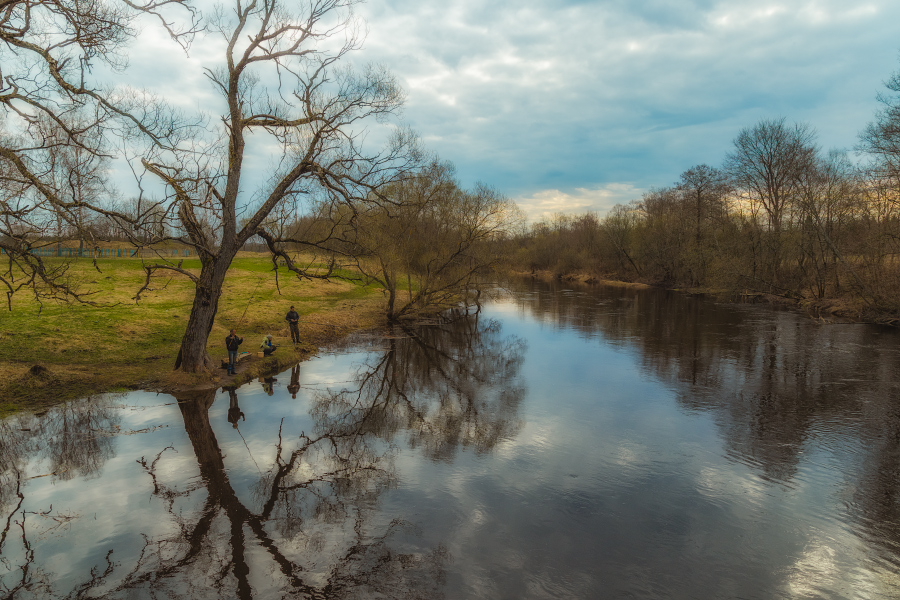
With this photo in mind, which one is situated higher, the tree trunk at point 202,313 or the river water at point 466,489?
the tree trunk at point 202,313

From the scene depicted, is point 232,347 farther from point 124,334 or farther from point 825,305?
point 825,305

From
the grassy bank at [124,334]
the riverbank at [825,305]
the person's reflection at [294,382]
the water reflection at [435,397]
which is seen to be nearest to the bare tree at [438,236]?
the grassy bank at [124,334]

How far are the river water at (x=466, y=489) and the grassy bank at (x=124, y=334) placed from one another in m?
1.72

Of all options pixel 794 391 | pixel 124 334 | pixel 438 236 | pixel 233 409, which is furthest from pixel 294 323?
pixel 794 391

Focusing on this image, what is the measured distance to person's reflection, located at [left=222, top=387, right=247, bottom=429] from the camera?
46.3ft

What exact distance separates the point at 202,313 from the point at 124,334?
7.95 m

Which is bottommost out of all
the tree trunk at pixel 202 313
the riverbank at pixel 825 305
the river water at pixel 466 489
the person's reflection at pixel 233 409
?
the river water at pixel 466 489

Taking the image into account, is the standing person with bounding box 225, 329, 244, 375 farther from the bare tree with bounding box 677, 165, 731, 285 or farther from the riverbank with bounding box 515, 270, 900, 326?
the bare tree with bounding box 677, 165, 731, 285

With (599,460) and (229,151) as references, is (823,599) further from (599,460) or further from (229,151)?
(229,151)

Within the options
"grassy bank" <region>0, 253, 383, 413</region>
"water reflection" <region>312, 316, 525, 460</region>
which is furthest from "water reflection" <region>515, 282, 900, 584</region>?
"grassy bank" <region>0, 253, 383, 413</region>

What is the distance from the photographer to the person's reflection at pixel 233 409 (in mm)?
14104

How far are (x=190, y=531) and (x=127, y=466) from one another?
3743 mm

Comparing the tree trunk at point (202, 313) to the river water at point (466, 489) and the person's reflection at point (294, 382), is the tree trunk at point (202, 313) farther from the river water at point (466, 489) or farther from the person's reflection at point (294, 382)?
the person's reflection at point (294, 382)

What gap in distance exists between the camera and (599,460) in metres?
12.0
